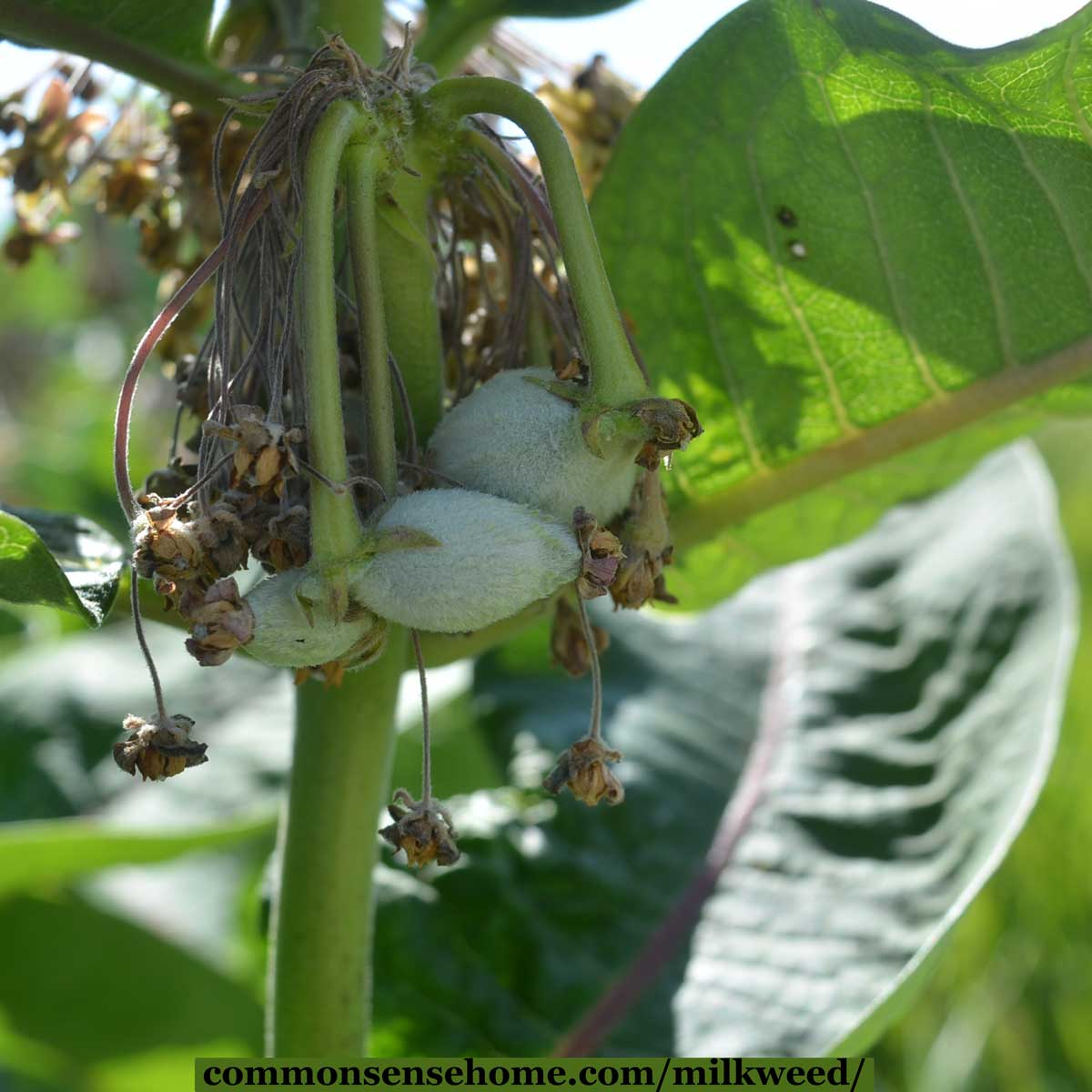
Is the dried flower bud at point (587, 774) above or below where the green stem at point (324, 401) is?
below

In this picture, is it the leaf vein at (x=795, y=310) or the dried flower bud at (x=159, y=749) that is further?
the leaf vein at (x=795, y=310)

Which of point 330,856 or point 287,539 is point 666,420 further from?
point 330,856

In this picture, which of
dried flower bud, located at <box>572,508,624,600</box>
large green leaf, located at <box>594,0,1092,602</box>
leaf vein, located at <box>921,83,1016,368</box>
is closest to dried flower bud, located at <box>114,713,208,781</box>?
dried flower bud, located at <box>572,508,624,600</box>

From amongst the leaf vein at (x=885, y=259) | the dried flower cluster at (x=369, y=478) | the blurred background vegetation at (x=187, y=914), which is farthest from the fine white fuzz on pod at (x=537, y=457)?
the blurred background vegetation at (x=187, y=914)

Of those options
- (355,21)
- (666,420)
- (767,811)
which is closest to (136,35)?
(355,21)

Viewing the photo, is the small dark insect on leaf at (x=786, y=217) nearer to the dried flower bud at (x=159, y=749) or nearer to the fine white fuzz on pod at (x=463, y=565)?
the fine white fuzz on pod at (x=463, y=565)
